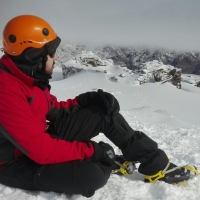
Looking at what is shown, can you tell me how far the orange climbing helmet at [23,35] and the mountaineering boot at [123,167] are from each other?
144 centimetres

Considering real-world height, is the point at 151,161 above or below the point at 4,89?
below

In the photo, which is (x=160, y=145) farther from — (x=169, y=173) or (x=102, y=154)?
(x=102, y=154)

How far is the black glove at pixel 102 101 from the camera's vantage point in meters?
2.68

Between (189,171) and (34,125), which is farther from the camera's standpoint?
(189,171)

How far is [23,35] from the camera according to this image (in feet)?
7.52

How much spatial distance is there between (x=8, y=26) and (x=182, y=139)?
347cm

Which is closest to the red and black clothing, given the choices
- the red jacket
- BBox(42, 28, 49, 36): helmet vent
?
the red jacket

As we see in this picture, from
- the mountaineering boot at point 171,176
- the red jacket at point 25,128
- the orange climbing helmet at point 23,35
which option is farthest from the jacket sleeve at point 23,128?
the mountaineering boot at point 171,176

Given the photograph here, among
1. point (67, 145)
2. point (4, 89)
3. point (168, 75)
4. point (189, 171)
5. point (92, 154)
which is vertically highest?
point (4, 89)

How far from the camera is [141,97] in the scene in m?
13.9

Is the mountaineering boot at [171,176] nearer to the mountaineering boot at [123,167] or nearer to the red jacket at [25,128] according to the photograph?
the mountaineering boot at [123,167]

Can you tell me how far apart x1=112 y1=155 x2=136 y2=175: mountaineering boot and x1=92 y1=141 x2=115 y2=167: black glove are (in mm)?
346

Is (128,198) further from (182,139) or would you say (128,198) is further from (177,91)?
(177,91)

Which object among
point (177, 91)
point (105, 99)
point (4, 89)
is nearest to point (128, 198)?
point (105, 99)
